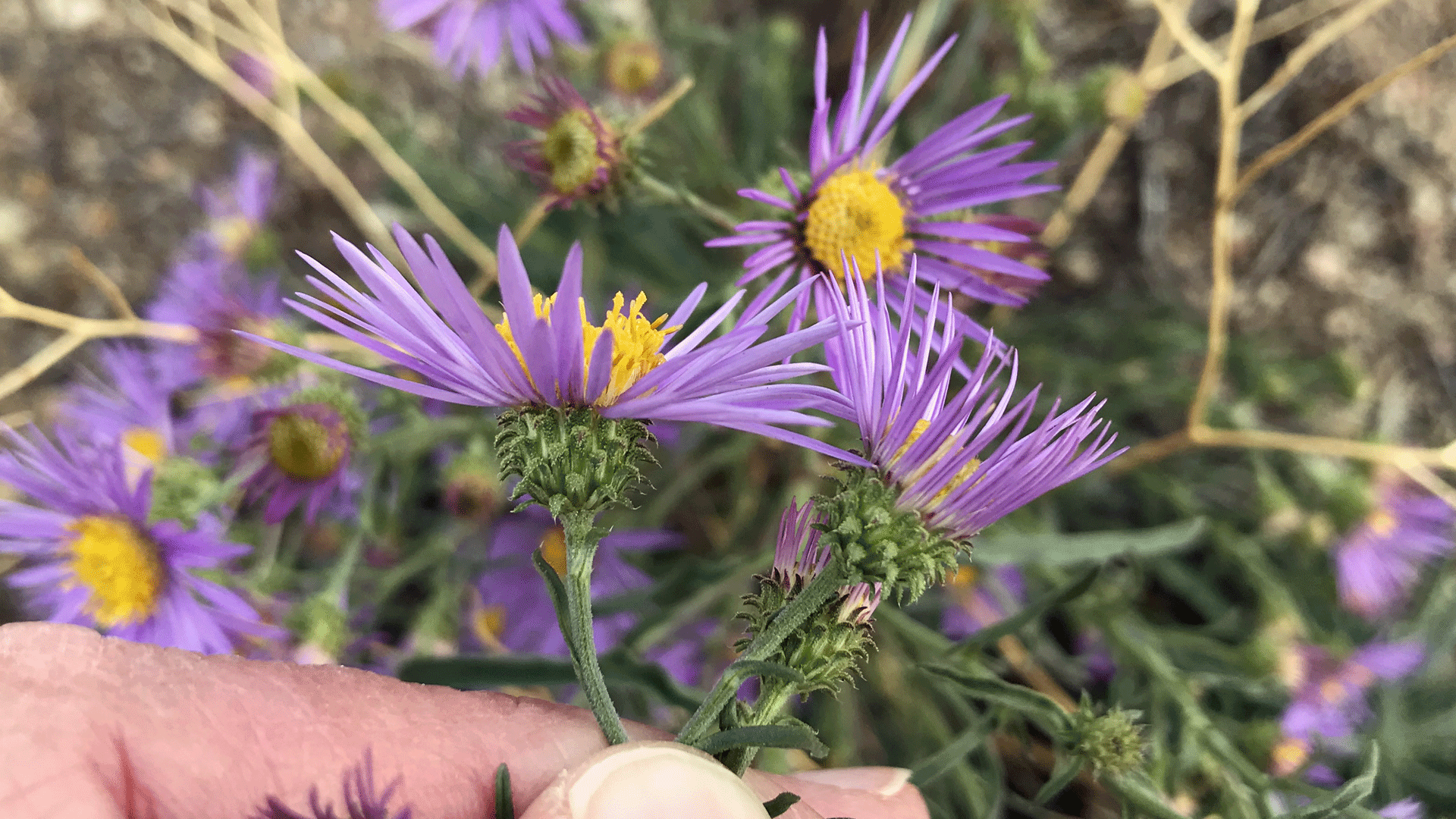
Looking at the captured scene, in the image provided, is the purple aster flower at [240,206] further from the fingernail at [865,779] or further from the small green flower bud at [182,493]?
the fingernail at [865,779]

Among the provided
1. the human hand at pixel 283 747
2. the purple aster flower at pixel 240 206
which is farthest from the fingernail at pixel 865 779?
the purple aster flower at pixel 240 206

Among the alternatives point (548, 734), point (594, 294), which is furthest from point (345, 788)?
point (594, 294)

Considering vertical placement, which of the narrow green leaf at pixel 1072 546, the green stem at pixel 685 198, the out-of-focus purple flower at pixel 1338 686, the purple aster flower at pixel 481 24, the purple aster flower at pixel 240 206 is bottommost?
the out-of-focus purple flower at pixel 1338 686

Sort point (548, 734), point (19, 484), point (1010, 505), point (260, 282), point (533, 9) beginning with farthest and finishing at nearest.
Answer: point (260, 282)
point (533, 9)
point (19, 484)
point (548, 734)
point (1010, 505)

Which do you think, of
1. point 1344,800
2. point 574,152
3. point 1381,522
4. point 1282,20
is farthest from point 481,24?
point 1381,522

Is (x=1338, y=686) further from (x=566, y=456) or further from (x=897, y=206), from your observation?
(x=566, y=456)

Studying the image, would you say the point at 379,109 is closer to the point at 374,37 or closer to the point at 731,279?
the point at 374,37
